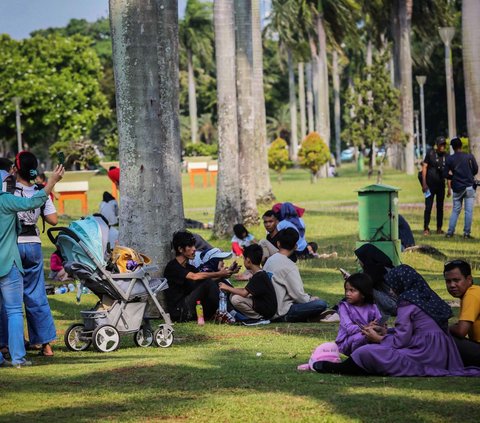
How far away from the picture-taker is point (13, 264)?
35.6ft

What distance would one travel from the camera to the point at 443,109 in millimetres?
94188

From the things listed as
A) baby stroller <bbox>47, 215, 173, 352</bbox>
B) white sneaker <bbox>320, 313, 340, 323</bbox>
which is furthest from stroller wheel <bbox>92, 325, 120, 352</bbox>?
white sneaker <bbox>320, 313, 340, 323</bbox>

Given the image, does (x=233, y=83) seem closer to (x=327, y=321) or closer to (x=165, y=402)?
(x=327, y=321)

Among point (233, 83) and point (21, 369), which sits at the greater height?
point (233, 83)

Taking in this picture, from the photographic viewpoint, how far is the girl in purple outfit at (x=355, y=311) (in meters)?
10.4

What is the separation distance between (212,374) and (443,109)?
86010mm

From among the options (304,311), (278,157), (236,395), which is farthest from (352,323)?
(278,157)

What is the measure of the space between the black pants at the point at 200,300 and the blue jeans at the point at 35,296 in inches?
113

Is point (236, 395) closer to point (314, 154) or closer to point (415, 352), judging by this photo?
point (415, 352)

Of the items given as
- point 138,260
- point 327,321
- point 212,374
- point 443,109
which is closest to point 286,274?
point 327,321

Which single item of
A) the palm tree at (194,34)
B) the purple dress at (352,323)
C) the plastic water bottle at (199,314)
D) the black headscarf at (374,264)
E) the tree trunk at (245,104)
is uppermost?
the palm tree at (194,34)

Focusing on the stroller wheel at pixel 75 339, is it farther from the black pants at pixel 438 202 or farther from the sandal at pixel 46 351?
the black pants at pixel 438 202

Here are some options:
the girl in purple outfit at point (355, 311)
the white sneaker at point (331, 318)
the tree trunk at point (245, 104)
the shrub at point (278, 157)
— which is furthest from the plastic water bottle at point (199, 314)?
the shrub at point (278, 157)

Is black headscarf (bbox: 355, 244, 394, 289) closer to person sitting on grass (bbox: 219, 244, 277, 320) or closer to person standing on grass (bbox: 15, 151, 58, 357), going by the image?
person sitting on grass (bbox: 219, 244, 277, 320)
